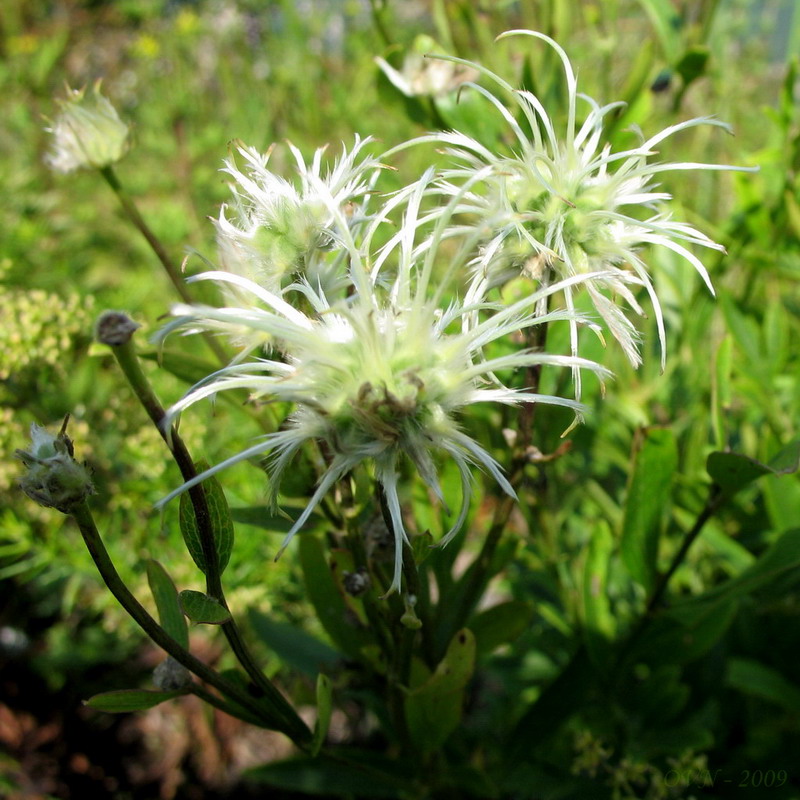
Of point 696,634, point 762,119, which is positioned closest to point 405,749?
point 696,634

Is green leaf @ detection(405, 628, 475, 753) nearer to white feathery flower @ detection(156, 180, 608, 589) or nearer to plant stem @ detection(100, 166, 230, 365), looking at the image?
white feathery flower @ detection(156, 180, 608, 589)

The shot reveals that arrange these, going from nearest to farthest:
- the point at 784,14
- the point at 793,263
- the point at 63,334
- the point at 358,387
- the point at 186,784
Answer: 1. the point at 358,387
2. the point at 63,334
3. the point at 793,263
4. the point at 186,784
5. the point at 784,14

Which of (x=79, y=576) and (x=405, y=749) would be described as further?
(x=79, y=576)

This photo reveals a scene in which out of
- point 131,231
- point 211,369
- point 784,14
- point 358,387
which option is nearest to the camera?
point 358,387

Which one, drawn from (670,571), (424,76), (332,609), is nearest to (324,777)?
(332,609)

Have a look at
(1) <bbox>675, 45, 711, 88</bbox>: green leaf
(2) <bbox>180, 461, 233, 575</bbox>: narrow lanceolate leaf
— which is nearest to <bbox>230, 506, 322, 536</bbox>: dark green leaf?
(2) <bbox>180, 461, 233, 575</bbox>: narrow lanceolate leaf

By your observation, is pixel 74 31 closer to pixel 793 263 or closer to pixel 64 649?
pixel 64 649
